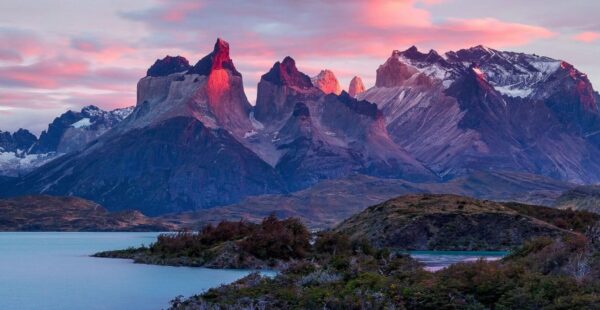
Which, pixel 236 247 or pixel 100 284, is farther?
pixel 236 247

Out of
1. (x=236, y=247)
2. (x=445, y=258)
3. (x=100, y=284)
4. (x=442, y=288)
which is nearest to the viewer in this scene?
(x=442, y=288)

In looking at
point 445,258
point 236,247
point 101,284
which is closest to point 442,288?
point 101,284

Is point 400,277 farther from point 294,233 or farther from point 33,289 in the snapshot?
point 294,233

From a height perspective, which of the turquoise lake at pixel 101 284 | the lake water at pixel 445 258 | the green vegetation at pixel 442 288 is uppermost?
the green vegetation at pixel 442 288

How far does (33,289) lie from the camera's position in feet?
340

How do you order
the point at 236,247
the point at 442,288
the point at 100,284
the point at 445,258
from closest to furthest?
the point at 442,288, the point at 100,284, the point at 236,247, the point at 445,258

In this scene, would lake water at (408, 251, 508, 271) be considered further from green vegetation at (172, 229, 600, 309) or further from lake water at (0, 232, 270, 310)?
green vegetation at (172, 229, 600, 309)

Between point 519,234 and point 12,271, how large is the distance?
107116 millimetres

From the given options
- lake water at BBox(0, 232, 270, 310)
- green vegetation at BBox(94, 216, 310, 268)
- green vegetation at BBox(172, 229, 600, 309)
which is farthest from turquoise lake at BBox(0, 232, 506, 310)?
green vegetation at BBox(172, 229, 600, 309)

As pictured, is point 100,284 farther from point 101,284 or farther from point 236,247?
point 236,247

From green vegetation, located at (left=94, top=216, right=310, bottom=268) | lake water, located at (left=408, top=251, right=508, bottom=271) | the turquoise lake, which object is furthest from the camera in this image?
green vegetation, located at (left=94, top=216, right=310, bottom=268)

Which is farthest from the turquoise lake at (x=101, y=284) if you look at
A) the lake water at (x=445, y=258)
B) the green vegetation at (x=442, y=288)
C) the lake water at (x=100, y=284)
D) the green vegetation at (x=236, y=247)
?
the green vegetation at (x=442, y=288)

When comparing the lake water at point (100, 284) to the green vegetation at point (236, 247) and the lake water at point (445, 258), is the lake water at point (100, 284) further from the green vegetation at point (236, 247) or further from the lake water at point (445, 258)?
the lake water at point (445, 258)

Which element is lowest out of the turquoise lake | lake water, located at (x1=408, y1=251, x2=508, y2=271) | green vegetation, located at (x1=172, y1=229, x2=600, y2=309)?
lake water, located at (x1=408, y1=251, x2=508, y2=271)
